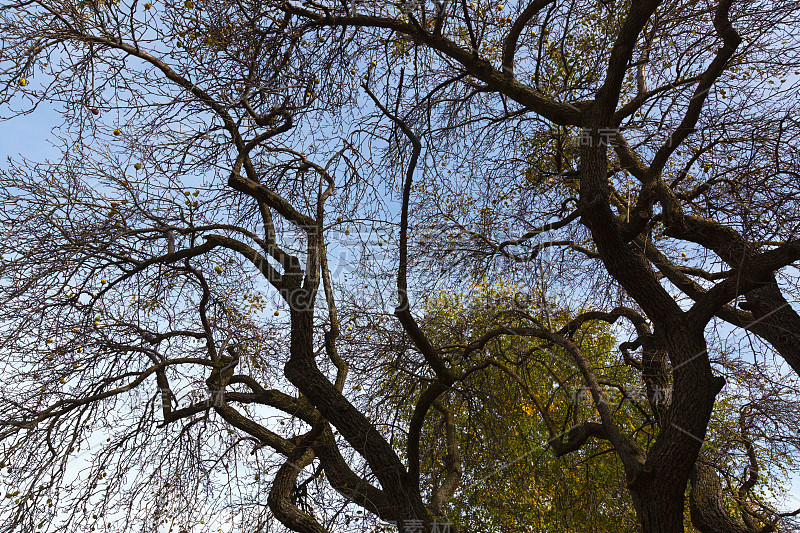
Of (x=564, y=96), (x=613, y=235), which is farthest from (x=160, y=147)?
(x=564, y=96)

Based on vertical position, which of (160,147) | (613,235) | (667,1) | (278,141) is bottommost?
(613,235)

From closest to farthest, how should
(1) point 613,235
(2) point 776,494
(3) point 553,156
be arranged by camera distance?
(1) point 613,235, (3) point 553,156, (2) point 776,494

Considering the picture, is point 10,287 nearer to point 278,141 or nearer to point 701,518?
point 278,141

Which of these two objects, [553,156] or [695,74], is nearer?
[695,74]

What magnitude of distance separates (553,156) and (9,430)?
6617 millimetres

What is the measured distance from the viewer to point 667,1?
5992mm

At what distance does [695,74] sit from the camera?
6410mm

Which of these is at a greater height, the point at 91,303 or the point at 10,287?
the point at 91,303

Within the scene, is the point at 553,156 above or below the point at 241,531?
Result: above

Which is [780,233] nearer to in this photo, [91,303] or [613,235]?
[613,235]

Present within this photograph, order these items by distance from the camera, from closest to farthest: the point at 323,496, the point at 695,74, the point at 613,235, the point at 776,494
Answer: the point at 613,235
the point at 323,496
the point at 695,74
the point at 776,494

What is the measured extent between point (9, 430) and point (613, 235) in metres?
5.28

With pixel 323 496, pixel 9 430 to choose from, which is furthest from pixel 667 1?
pixel 9 430

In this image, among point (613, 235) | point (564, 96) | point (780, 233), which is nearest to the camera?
point (780, 233)
